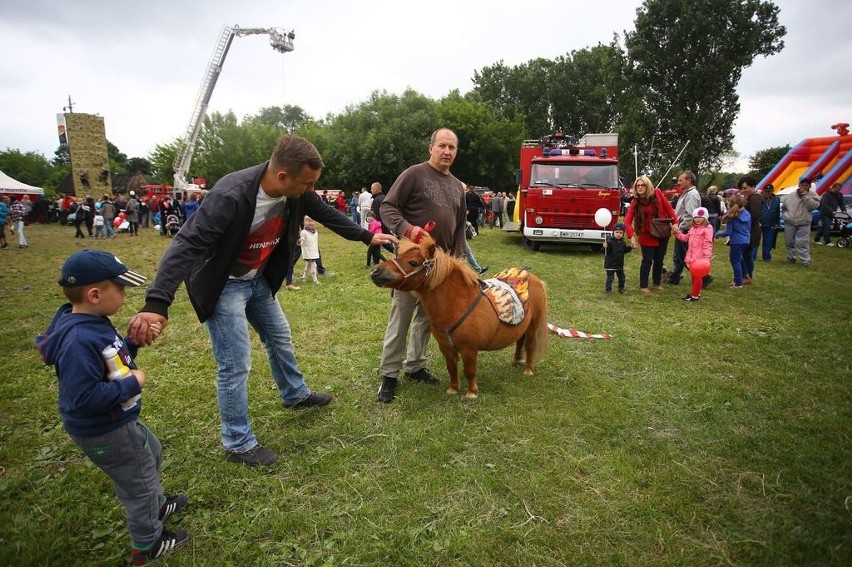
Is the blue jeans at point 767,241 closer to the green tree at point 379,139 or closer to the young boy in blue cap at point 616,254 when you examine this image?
the young boy in blue cap at point 616,254

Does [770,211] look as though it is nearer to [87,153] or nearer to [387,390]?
[387,390]

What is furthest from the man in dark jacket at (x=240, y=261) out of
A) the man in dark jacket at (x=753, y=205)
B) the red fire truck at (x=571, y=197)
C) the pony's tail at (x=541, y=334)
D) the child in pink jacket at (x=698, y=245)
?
the red fire truck at (x=571, y=197)

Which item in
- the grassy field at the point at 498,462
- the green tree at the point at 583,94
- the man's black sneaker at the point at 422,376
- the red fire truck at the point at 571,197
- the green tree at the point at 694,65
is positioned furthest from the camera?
the green tree at the point at 583,94

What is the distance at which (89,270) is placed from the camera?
2092 millimetres

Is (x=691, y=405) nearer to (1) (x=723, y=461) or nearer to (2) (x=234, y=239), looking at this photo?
(1) (x=723, y=461)

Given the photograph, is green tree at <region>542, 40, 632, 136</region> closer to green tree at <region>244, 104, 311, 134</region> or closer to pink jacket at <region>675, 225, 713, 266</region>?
pink jacket at <region>675, 225, 713, 266</region>

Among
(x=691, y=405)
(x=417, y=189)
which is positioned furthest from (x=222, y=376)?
(x=691, y=405)

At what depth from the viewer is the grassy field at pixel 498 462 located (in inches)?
97.1

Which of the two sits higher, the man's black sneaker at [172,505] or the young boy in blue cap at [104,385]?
the young boy in blue cap at [104,385]

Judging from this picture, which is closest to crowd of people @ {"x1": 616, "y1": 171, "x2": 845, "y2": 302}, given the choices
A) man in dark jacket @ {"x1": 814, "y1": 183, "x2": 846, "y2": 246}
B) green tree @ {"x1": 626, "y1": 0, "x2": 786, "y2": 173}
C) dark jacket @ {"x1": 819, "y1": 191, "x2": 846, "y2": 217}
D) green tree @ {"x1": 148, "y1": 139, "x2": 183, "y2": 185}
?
man in dark jacket @ {"x1": 814, "y1": 183, "x2": 846, "y2": 246}

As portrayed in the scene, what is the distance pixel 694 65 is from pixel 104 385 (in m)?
37.0

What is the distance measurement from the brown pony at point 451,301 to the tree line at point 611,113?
21.5 metres

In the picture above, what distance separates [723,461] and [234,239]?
387cm

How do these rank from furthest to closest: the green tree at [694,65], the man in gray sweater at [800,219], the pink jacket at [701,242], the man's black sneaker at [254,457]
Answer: the green tree at [694,65] < the man in gray sweater at [800,219] < the pink jacket at [701,242] < the man's black sneaker at [254,457]
